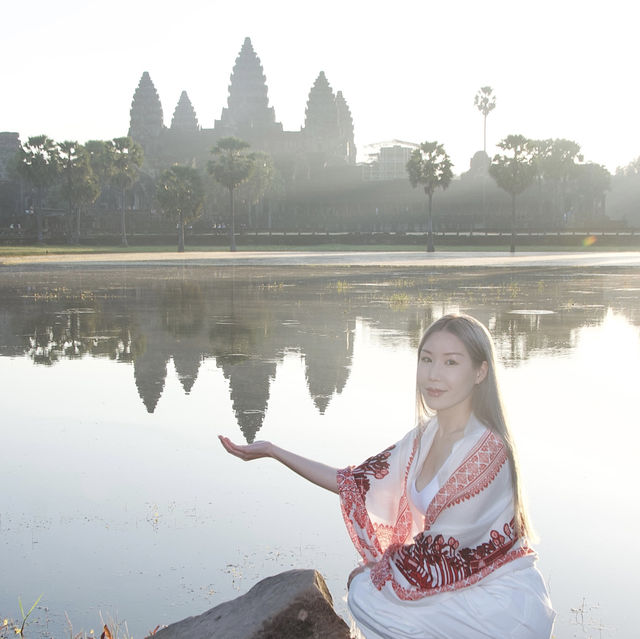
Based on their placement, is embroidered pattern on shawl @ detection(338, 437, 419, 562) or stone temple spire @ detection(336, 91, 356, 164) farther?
stone temple spire @ detection(336, 91, 356, 164)

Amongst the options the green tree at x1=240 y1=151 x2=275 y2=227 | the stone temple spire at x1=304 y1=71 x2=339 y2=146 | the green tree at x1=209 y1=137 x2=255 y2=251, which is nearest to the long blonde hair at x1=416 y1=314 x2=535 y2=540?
the green tree at x1=209 y1=137 x2=255 y2=251

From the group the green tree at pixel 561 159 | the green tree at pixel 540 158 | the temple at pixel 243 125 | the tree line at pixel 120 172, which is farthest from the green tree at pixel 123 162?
the temple at pixel 243 125

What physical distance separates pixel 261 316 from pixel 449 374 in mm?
13205

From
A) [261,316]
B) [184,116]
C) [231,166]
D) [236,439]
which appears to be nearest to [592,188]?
[231,166]

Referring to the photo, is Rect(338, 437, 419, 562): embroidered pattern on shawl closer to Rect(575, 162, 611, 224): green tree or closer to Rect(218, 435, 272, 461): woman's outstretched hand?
Rect(218, 435, 272, 461): woman's outstretched hand

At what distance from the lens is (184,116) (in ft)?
424

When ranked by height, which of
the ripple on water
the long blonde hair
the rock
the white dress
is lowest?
the ripple on water

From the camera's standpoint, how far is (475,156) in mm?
124938

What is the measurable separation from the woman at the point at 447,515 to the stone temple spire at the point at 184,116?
129 m

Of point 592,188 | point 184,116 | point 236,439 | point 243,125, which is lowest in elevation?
point 236,439

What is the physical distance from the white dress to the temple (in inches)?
4515

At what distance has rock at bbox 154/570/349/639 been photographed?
10.2 feet

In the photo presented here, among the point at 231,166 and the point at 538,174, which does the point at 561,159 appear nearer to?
the point at 538,174

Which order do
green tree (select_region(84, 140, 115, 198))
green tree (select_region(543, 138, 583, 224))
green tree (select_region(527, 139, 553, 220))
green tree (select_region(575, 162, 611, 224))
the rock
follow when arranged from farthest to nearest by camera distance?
green tree (select_region(575, 162, 611, 224)) < green tree (select_region(543, 138, 583, 224)) < green tree (select_region(84, 140, 115, 198)) < green tree (select_region(527, 139, 553, 220)) < the rock
